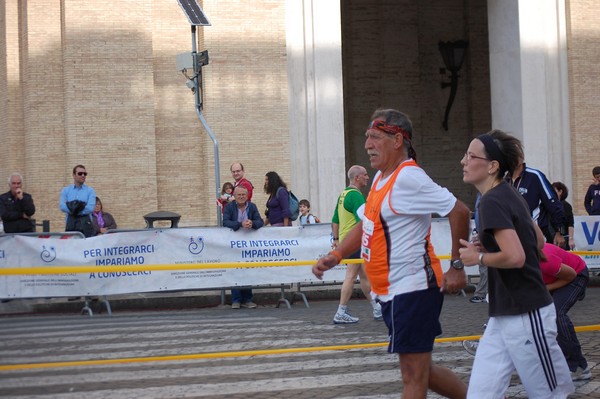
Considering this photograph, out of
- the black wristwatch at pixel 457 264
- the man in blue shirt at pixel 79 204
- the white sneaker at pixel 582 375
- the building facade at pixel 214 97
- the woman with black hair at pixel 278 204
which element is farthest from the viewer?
the building facade at pixel 214 97

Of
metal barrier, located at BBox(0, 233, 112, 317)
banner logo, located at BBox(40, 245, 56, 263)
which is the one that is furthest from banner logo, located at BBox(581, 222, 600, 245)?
banner logo, located at BBox(40, 245, 56, 263)

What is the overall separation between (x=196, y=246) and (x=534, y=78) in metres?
11.8

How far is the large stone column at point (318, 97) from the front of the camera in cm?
2370

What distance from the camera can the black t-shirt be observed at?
5.50m

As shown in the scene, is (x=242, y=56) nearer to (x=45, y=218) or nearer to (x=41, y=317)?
(x=45, y=218)

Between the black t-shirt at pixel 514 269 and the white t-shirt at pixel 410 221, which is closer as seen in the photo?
the black t-shirt at pixel 514 269

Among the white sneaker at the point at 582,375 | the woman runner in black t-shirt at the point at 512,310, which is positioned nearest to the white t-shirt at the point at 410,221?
the woman runner in black t-shirt at the point at 512,310

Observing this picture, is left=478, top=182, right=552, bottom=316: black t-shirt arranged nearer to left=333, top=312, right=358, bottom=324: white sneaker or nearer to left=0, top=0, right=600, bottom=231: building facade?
left=333, top=312, right=358, bottom=324: white sneaker

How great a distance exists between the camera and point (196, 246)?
16172 millimetres

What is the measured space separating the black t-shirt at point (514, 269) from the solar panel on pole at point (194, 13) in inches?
569

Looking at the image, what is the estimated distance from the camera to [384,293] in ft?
19.1

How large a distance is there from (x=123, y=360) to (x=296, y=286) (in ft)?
26.9

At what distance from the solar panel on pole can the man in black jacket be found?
461cm

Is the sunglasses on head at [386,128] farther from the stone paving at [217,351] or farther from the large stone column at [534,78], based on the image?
the large stone column at [534,78]
